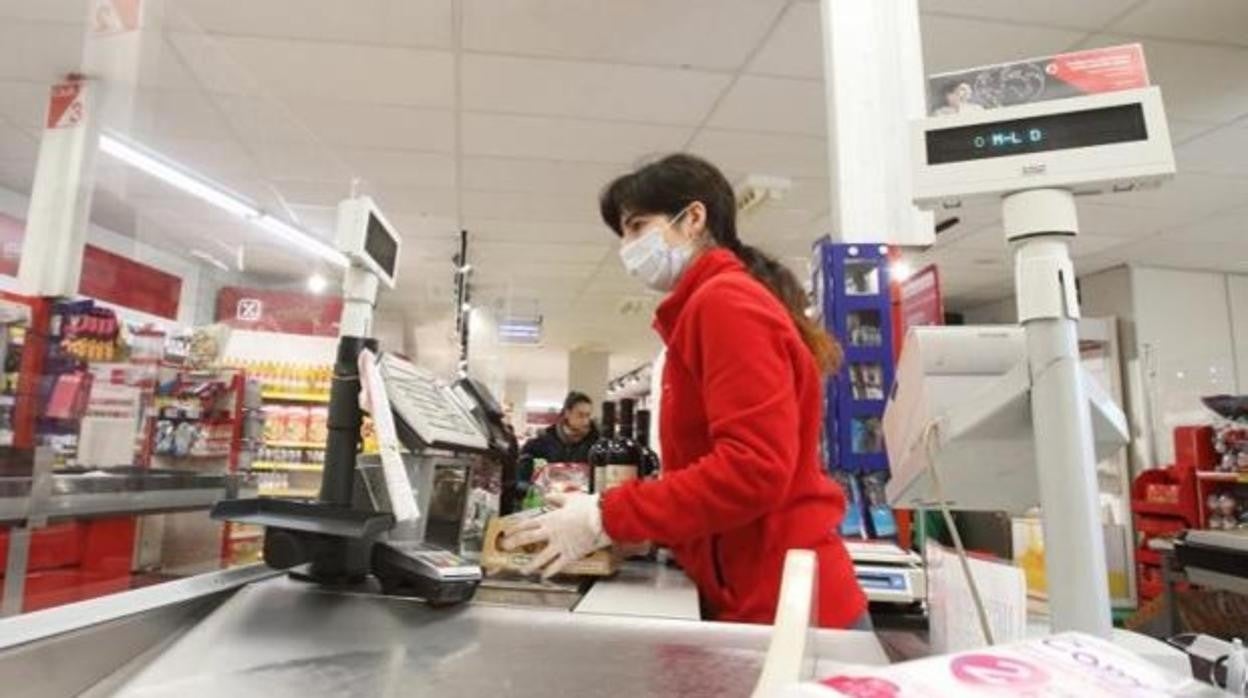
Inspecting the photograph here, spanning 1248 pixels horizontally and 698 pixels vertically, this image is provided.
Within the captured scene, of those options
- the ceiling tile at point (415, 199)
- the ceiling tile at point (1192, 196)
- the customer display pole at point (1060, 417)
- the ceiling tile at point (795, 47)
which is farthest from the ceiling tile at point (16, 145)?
the ceiling tile at point (1192, 196)

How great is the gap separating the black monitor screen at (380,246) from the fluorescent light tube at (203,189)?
109 inches

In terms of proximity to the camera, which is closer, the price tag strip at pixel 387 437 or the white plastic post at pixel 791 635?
the white plastic post at pixel 791 635

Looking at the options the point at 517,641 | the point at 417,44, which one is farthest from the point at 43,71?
the point at 517,641

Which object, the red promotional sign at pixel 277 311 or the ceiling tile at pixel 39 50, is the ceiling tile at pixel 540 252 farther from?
the ceiling tile at pixel 39 50

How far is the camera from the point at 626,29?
3342 mm

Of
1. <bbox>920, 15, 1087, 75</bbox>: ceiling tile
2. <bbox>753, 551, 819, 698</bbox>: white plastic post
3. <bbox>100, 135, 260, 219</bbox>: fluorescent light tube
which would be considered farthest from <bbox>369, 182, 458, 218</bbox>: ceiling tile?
<bbox>753, 551, 819, 698</bbox>: white plastic post

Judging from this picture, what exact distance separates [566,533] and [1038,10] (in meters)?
3.23

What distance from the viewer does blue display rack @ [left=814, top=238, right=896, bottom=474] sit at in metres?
2.20

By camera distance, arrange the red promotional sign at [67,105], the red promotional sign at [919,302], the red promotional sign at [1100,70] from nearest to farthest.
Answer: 1. the red promotional sign at [1100,70]
2. the red promotional sign at [919,302]
3. the red promotional sign at [67,105]

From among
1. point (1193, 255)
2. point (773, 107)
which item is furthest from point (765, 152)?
point (1193, 255)

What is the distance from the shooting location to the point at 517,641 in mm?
844

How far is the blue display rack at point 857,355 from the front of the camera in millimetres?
2203

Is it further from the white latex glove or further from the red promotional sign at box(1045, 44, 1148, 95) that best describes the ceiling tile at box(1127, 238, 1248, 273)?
the white latex glove

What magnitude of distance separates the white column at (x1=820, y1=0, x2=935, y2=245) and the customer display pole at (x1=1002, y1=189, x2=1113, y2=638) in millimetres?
1336
